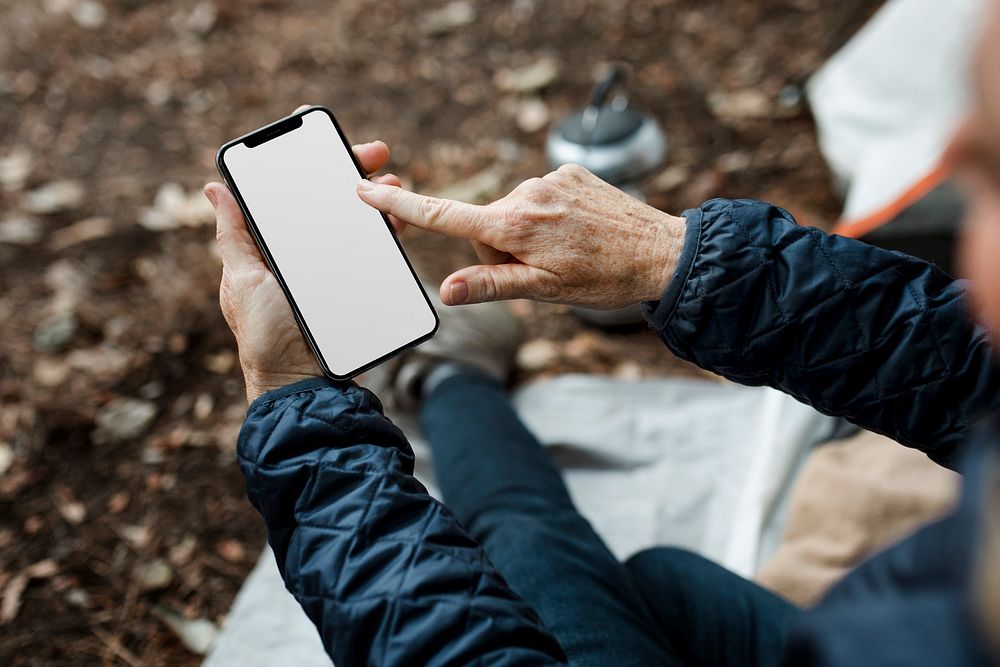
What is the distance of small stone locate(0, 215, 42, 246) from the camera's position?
3006 millimetres

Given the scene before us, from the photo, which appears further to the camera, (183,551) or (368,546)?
(183,551)

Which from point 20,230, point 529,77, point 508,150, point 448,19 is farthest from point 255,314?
point 448,19

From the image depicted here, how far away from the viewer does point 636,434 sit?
7.18ft

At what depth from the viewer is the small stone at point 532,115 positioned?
3373 millimetres

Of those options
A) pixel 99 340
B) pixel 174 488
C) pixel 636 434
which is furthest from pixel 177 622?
pixel 636 434

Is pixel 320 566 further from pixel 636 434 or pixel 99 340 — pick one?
pixel 99 340

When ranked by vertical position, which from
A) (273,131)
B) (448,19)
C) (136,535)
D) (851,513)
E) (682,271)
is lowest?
(851,513)

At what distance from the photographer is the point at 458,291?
3.88 ft

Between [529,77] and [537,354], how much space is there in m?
1.55

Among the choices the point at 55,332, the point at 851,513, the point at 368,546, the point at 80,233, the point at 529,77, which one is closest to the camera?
the point at 368,546

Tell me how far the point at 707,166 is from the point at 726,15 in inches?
40.9

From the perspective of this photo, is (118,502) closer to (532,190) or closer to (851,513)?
(532,190)

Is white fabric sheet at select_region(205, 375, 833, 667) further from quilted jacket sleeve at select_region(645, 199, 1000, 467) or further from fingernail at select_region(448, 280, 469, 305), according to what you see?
fingernail at select_region(448, 280, 469, 305)

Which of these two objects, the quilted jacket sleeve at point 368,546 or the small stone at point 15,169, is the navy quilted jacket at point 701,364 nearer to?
the quilted jacket sleeve at point 368,546
